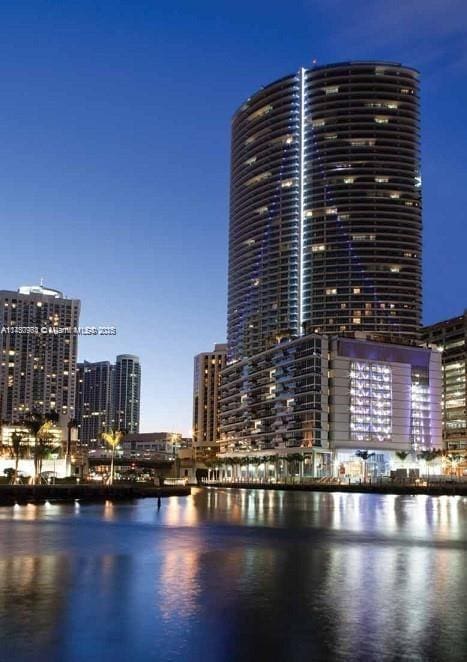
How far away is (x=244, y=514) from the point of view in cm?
9294

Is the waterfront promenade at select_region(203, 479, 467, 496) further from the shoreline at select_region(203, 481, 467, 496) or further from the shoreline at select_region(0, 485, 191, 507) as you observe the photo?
the shoreline at select_region(0, 485, 191, 507)

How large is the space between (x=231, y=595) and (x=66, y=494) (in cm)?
9837

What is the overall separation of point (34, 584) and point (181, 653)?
14.0 metres

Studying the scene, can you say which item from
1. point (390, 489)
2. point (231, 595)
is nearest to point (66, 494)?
point (390, 489)

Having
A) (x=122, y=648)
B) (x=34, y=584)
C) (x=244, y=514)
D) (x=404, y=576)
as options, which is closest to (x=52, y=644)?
(x=122, y=648)

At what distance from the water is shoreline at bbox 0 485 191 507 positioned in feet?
182

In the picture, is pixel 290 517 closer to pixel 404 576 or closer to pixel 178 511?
pixel 178 511

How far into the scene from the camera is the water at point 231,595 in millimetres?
25250

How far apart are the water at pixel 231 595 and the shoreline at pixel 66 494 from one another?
55.3 metres

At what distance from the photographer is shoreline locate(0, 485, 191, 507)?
118 meters

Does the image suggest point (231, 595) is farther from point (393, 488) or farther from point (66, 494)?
point (393, 488)

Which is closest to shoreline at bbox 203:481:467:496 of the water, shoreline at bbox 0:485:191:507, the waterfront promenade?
the waterfront promenade

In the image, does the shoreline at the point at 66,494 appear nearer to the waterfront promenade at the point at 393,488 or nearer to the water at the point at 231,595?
the water at the point at 231,595

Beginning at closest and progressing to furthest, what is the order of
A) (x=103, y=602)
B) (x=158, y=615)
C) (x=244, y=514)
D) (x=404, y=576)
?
(x=158, y=615) < (x=103, y=602) < (x=404, y=576) < (x=244, y=514)
